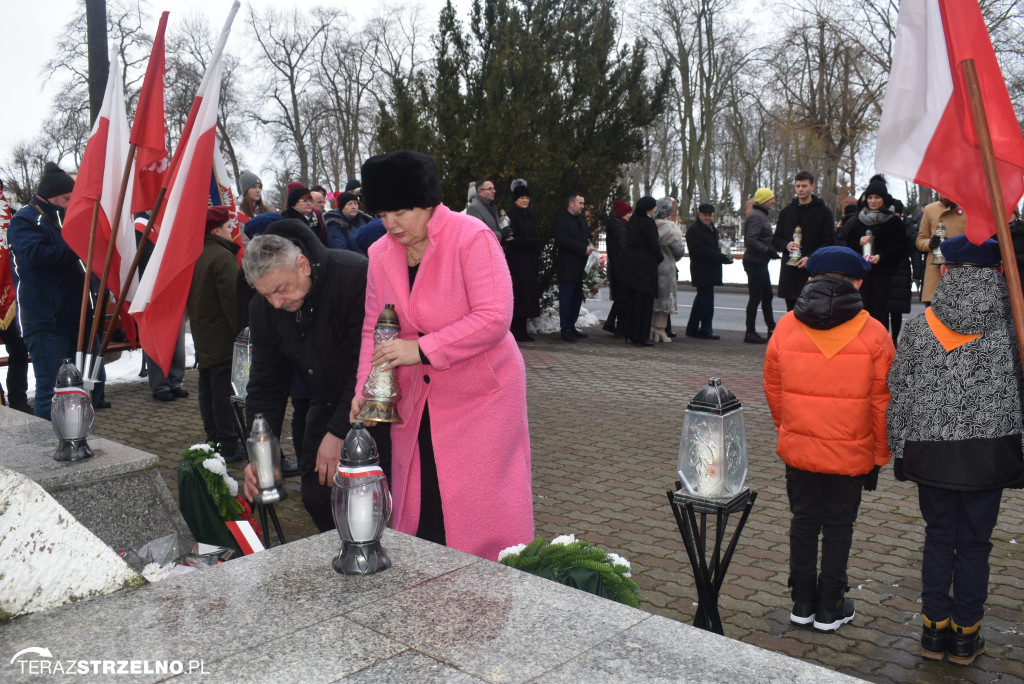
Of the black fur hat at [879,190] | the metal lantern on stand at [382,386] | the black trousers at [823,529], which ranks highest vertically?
the black fur hat at [879,190]

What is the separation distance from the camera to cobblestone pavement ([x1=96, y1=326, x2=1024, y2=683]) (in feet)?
12.5

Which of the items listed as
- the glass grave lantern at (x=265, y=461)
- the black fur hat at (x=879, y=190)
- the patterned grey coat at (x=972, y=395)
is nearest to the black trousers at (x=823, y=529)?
the patterned grey coat at (x=972, y=395)

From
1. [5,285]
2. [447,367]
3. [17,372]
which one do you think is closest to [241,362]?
[447,367]

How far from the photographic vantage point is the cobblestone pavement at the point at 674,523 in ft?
12.5

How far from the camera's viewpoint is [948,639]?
3654mm

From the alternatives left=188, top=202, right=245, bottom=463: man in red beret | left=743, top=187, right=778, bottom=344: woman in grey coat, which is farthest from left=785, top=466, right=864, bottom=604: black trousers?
left=743, top=187, right=778, bottom=344: woman in grey coat

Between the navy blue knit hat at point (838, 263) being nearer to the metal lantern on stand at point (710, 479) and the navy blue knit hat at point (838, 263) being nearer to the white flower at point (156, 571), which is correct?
the metal lantern on stand at point (710, 479)

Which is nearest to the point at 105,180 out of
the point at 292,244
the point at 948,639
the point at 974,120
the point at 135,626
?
the point at 292,244

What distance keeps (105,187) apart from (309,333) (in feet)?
7.57

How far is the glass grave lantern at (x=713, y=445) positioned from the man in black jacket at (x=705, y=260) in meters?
9.58

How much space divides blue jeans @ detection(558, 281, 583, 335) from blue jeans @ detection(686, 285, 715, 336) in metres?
1.67

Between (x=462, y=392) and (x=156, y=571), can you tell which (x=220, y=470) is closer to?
(x=156, y=571)

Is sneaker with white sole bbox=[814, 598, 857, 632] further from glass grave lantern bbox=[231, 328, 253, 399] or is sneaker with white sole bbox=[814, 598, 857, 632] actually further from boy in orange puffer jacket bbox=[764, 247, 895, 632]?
glass grave lantern bbox=[231, 328, 253, 399]

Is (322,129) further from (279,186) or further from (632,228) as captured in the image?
(632,228)
